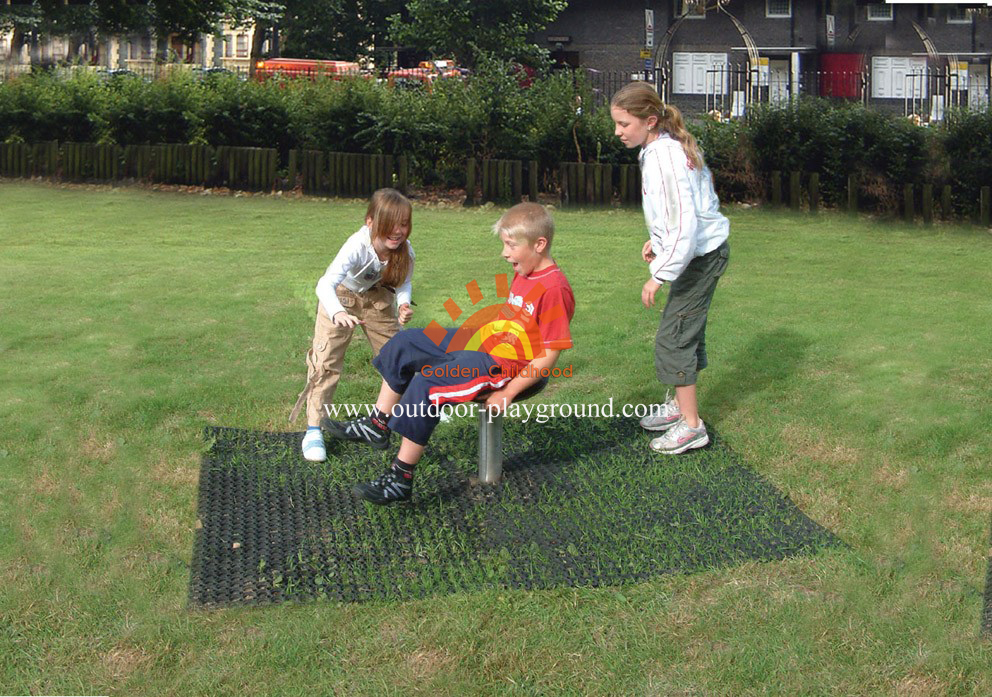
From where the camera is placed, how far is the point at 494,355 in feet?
16.4

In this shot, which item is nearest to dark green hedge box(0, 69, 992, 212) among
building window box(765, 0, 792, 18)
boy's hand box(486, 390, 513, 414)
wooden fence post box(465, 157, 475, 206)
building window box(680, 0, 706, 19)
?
wooden fence post box(465, 157, 475, 206)

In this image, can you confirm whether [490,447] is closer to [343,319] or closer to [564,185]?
[343,319]

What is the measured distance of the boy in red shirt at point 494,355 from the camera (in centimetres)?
485

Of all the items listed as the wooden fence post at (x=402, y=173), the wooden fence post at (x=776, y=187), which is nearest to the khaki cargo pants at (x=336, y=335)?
the wooden fence post at (x=776, y=187)

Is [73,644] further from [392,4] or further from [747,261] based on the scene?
[392,4]

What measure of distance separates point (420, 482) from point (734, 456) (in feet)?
5.03

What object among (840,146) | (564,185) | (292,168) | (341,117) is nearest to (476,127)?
(564,185)

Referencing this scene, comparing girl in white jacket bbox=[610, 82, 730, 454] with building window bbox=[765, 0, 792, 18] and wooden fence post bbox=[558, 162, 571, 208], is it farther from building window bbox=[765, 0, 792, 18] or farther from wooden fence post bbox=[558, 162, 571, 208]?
building window bbox=[765, 0, 792, 18]

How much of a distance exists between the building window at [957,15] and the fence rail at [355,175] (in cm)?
2705

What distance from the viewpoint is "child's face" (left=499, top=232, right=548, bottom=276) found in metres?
4.98

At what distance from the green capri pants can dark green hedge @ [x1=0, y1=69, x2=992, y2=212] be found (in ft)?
27.0

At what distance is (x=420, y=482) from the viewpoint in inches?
205

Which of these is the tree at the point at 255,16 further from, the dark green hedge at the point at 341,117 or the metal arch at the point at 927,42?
the metal arch at the point at 927,42

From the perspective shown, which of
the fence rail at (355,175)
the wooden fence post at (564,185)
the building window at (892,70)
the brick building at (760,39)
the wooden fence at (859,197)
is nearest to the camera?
the wooden fence at (859,197)
